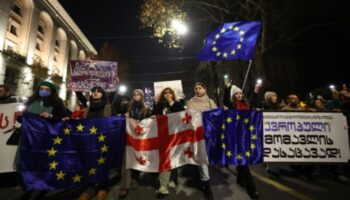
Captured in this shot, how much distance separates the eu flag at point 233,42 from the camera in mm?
5211

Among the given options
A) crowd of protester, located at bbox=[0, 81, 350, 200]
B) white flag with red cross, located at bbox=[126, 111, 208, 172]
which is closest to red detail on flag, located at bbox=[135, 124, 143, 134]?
white flag with red cross, located at bbox=[126, 111, 208, 172]

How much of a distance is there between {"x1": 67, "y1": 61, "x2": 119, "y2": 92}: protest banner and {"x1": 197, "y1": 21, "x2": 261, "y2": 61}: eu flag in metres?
4.46

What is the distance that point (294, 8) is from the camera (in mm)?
14242

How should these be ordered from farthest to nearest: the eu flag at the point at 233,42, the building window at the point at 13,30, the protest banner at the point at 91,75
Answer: the building window at the point at 13,30
the protest banner at the point at 91,75
the eu flag at the point at 233,42

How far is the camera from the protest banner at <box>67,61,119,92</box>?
8.67m

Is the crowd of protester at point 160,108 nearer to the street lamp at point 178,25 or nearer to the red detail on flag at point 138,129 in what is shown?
the red detail on flag at point 138,129

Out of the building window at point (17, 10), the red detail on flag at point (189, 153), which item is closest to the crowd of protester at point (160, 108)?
the red detail on flag at point (189, 153)

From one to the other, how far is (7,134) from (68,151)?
6.36 ft

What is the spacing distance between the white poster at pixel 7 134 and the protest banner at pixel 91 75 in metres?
3.65

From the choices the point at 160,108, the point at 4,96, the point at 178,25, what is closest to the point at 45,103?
the point at 4,96

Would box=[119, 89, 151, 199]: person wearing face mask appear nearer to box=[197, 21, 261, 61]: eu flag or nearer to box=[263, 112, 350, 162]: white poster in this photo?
box=[197, 21, 261, 61]: eu flag

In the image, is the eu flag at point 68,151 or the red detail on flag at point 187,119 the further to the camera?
the red detail on flag at point 187,119

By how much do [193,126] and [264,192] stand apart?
1.68m

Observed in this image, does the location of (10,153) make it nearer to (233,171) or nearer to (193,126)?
(193,126)
